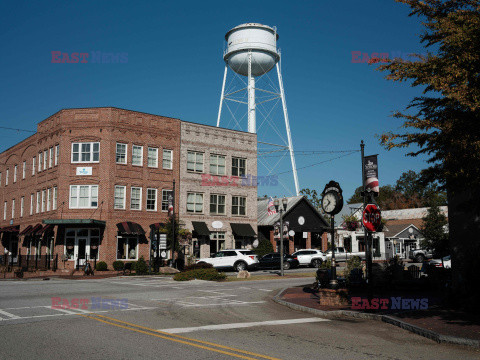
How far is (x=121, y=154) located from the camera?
130 feet

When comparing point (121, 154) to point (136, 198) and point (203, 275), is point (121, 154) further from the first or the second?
point (203, 275)

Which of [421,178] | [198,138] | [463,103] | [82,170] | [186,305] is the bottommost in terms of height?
[186,305]

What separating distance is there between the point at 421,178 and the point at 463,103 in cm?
217

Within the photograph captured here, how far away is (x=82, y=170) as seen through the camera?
3888 centimetres

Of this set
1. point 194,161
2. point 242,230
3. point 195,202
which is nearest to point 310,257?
point 242,230

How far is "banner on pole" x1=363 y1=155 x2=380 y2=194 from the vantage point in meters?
18.5

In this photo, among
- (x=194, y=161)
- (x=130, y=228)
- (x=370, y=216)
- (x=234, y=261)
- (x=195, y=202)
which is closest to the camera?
(x=370, y=216)

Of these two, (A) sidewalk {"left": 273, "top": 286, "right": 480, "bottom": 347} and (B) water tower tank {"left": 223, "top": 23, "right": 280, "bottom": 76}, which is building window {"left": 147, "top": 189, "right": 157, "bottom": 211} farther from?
(A) sidewalk {"left": 273, "top": 286, "right": 480, "bottom": 347}

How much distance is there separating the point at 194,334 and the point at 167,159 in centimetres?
3284

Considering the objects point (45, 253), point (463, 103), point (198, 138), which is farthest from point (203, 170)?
point (463, 103)

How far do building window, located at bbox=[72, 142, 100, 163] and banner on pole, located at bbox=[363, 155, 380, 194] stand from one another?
85.5 ft

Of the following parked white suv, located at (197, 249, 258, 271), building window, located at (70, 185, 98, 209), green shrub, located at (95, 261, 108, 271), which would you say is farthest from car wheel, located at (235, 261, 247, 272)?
building window, located at (70, 185, 98, 209)

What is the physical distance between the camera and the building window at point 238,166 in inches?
1812

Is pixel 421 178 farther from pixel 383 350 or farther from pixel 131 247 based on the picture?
pixel 131 247
